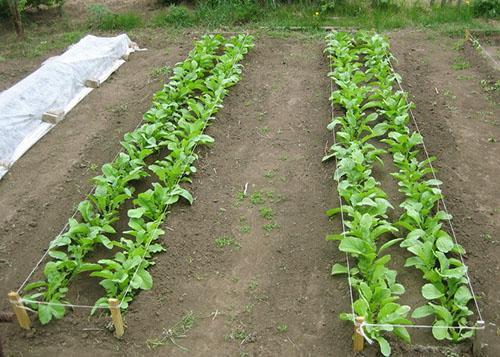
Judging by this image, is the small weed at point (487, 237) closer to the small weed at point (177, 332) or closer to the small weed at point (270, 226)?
the small weed at point (270, 226)

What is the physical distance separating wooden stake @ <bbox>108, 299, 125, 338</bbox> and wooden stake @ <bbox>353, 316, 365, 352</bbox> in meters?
1.70

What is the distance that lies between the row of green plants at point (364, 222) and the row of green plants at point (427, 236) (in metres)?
0.18

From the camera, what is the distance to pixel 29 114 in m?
7.12

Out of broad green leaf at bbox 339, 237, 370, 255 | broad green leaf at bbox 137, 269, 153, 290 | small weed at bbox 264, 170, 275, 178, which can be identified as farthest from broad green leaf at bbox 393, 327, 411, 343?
small weed at bbox 264, 170, 275, 178

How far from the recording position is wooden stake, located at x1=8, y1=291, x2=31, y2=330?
3970 millimetres

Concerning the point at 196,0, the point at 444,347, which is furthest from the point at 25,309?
the point at 196,0

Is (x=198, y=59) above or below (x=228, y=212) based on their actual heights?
above

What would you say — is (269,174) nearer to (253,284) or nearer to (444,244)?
(253,284)

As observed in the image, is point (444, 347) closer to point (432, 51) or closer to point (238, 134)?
point (238, 134)

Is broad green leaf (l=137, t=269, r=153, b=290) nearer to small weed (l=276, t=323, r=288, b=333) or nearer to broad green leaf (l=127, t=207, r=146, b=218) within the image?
broad green leaf (l=127, t=207, r=146, b=218)

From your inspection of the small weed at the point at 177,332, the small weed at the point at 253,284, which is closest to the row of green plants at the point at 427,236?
the small weed at the point at 253,284

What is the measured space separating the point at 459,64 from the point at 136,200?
20.2 ft

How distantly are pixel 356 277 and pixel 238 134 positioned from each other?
2983mm

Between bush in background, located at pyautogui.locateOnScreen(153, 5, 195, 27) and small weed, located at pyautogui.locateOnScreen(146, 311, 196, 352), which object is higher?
bush in background, located at pyautogui.locateOnScreen(153, 5, 195, 27)
